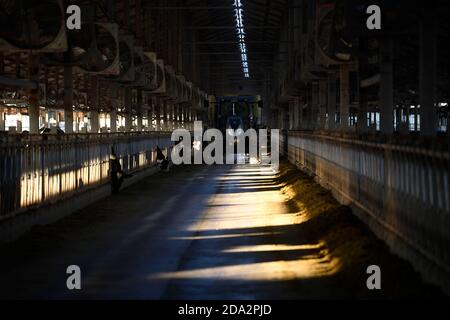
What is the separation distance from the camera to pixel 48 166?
19.0m


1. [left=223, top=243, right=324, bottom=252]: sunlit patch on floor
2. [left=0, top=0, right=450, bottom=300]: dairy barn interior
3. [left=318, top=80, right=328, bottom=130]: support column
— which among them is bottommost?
[left=223, top=243, right=324, bottom=252]: sunlit patch on floor

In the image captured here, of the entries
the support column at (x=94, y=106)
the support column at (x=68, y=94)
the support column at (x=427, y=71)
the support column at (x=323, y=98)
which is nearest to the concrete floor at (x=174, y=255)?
the support column at (x=427, y=71)

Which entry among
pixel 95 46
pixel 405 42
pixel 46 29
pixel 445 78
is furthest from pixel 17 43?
pixel 445 78

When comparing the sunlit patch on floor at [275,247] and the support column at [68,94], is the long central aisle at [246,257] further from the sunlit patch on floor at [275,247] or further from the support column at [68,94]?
the support column at [68,94]

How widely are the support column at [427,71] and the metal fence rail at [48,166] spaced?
261 inches

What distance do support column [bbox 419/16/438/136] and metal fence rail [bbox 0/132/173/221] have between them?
6.64m

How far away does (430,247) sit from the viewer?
991 cm

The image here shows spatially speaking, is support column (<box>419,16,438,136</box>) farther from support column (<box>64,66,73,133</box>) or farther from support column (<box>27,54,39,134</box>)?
support column (<box>64,66,73,133</box>)

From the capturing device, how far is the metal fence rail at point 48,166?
1569 centimetres

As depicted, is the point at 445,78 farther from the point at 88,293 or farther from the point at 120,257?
the point at 88,293

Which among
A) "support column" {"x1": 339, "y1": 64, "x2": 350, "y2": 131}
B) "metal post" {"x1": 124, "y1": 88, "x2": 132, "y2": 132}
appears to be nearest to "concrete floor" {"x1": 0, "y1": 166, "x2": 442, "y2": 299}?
"support column" {"x1": 339, "y1": 64, "x2": 350, "y2": 131}

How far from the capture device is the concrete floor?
1091 centimetres

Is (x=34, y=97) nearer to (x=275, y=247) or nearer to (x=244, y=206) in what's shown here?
(x=244, y=206)

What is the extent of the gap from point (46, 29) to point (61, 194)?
13.3ft
